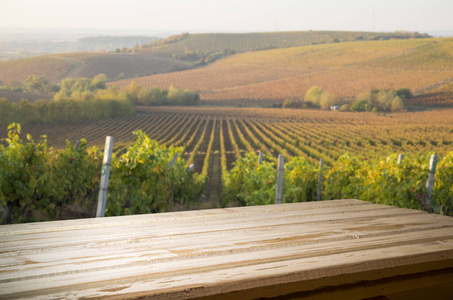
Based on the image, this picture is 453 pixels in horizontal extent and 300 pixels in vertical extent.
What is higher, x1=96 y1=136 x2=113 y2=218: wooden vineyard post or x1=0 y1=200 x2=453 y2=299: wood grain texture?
x1=0 y1=200 x2=453 y2=299: wood grain texture

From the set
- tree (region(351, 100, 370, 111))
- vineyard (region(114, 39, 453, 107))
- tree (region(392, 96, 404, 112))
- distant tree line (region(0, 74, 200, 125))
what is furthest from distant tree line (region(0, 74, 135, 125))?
tree (region(392, 96, 404, 112))

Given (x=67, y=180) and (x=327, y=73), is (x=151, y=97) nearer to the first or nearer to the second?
(x=327, y=73)

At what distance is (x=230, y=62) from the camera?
56.4ft

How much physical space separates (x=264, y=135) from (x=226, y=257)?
9.83m

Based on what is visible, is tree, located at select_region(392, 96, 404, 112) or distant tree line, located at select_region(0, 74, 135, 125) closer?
distant tree line, located at select_region(0, 74, 135, 125)

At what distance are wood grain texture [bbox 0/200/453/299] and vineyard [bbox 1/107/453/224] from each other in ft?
20.1

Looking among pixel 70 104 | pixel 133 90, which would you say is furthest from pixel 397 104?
pixel 70 104

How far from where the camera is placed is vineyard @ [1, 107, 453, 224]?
28.6ft

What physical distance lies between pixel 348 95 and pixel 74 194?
8.16 m

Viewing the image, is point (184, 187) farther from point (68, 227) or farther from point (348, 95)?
point (348, 95)

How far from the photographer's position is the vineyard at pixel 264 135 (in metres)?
8.72

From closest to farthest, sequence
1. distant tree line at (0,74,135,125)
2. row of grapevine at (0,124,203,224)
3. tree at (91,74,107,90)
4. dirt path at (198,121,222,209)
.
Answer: row of grapevine at (0,124,203,224) → dirt path at (198,121,222,209) → distant tree line at (0,74,135,125) → tree at (91,74,107,90)

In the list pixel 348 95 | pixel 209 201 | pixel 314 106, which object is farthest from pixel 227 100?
pixel 209 201

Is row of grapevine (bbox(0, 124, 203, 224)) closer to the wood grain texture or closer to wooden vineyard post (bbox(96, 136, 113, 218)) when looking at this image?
wooden vineyard post (bbox(96, 136, 113, 218))
